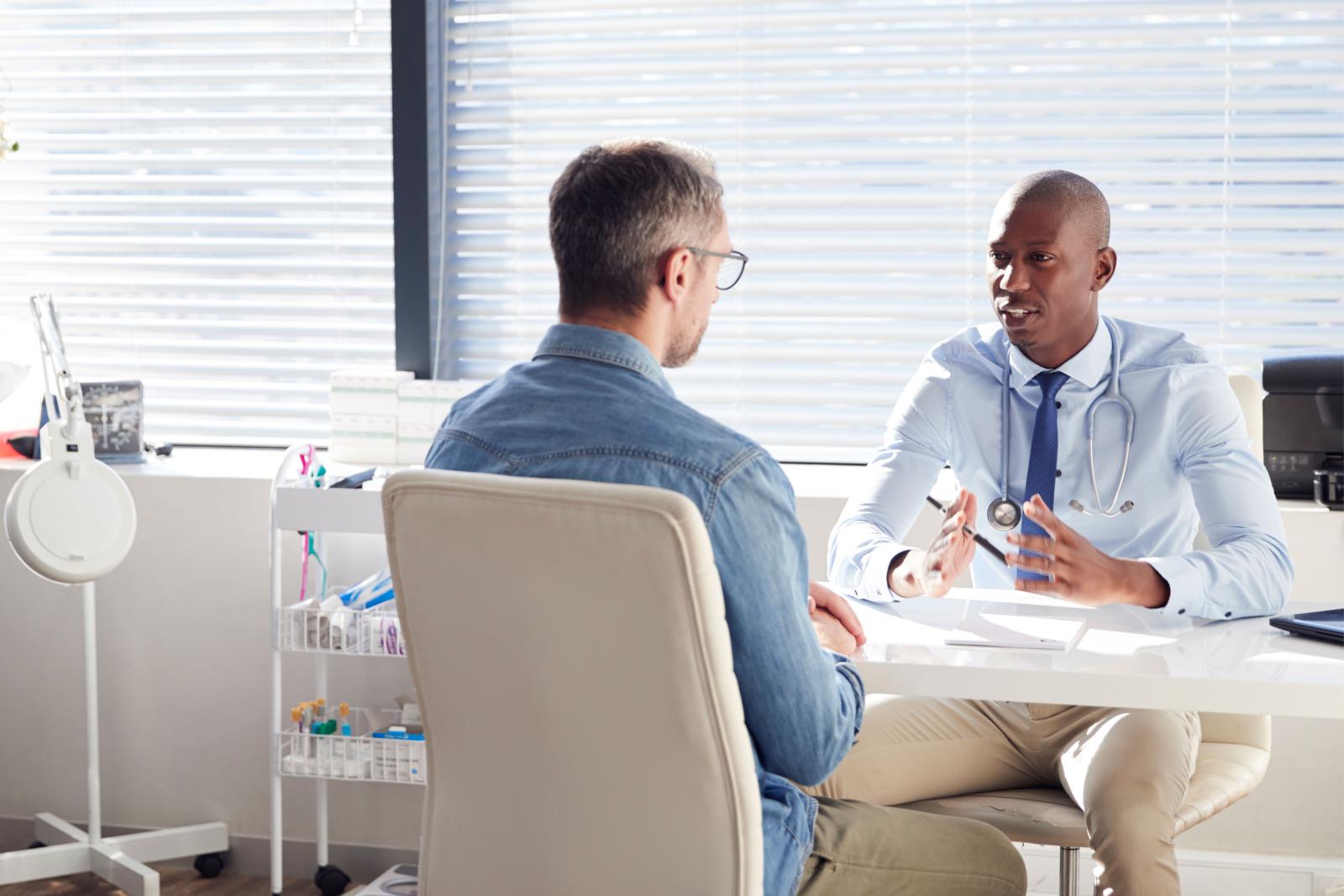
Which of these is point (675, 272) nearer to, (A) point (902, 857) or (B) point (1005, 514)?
(A) point (902, 857)

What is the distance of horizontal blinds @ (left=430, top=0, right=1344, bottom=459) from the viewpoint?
Result: 9.39ft

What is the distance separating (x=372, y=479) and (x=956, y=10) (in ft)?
5.18

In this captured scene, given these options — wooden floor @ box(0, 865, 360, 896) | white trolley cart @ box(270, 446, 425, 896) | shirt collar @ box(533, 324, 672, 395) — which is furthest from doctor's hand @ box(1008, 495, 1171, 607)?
wooden floor @ box(0, 865, 360, 896)

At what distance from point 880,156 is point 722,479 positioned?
195 centimetres

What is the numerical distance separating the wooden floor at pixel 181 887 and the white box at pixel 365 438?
92 cm

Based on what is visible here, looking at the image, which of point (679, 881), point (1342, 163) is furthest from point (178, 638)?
point (1342, 163)

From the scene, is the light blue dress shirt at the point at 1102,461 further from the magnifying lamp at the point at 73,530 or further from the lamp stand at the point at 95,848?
the lamp stand at the point at 95,848

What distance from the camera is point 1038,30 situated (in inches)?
115

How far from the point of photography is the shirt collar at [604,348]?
4.42 feet

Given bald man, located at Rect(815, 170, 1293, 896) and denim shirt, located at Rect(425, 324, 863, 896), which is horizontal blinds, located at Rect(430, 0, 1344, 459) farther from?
denim shirt, located at Rect(425, 324, 863, 896)

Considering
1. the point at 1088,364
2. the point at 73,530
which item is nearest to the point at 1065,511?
the point at 1088,364

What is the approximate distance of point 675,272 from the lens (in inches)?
55.4

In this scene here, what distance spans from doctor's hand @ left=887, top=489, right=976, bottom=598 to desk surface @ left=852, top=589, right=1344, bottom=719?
9 centimetres

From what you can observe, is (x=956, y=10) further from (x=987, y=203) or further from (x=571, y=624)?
(x=571, y=624)
